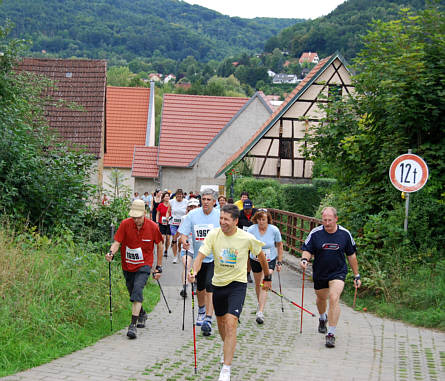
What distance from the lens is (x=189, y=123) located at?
45188 mm

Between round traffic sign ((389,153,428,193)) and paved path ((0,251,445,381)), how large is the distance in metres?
2.60

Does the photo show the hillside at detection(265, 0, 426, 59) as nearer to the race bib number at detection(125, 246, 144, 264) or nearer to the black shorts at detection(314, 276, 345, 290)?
the black shorts at detection(314, 276, 345, 290)

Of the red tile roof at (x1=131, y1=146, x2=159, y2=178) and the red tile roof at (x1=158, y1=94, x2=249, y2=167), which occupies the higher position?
the red tile roof at (x1=158, y1=94, x2=249, y2=167)

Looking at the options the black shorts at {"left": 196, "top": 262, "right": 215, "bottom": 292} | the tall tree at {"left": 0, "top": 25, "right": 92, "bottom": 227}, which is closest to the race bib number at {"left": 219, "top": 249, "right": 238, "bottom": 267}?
the black shorts at {"left": 196, "top": 262, "right": 215, "bottom": 292}

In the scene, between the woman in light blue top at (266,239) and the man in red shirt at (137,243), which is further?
the woman in light blue top at (266,239)

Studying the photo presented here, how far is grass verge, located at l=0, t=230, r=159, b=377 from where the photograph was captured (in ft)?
24.0

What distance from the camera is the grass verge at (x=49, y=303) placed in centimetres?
732

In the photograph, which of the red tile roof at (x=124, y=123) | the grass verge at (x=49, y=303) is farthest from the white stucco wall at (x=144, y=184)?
the grass verge at (x=49, y=303)

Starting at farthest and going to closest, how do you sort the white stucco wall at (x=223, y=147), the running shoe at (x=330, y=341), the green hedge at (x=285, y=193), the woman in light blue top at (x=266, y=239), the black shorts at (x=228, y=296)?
the white stucco wall at (x=223, y=147) → the green hedge at (x=285, y=193) → the woman in light blue top at (x=266, y=239) → the running shoe at (x=330, y=341) → the black shorts at (x=228, y=296)

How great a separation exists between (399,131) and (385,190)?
1274mm

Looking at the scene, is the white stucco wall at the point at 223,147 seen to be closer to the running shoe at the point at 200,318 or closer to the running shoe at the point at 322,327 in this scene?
the running shoe at the point at 200,318

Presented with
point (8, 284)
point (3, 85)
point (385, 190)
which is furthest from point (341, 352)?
point (3, 85)

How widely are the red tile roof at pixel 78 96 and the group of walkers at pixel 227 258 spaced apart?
59.0ft

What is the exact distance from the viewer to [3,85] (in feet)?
45.8
